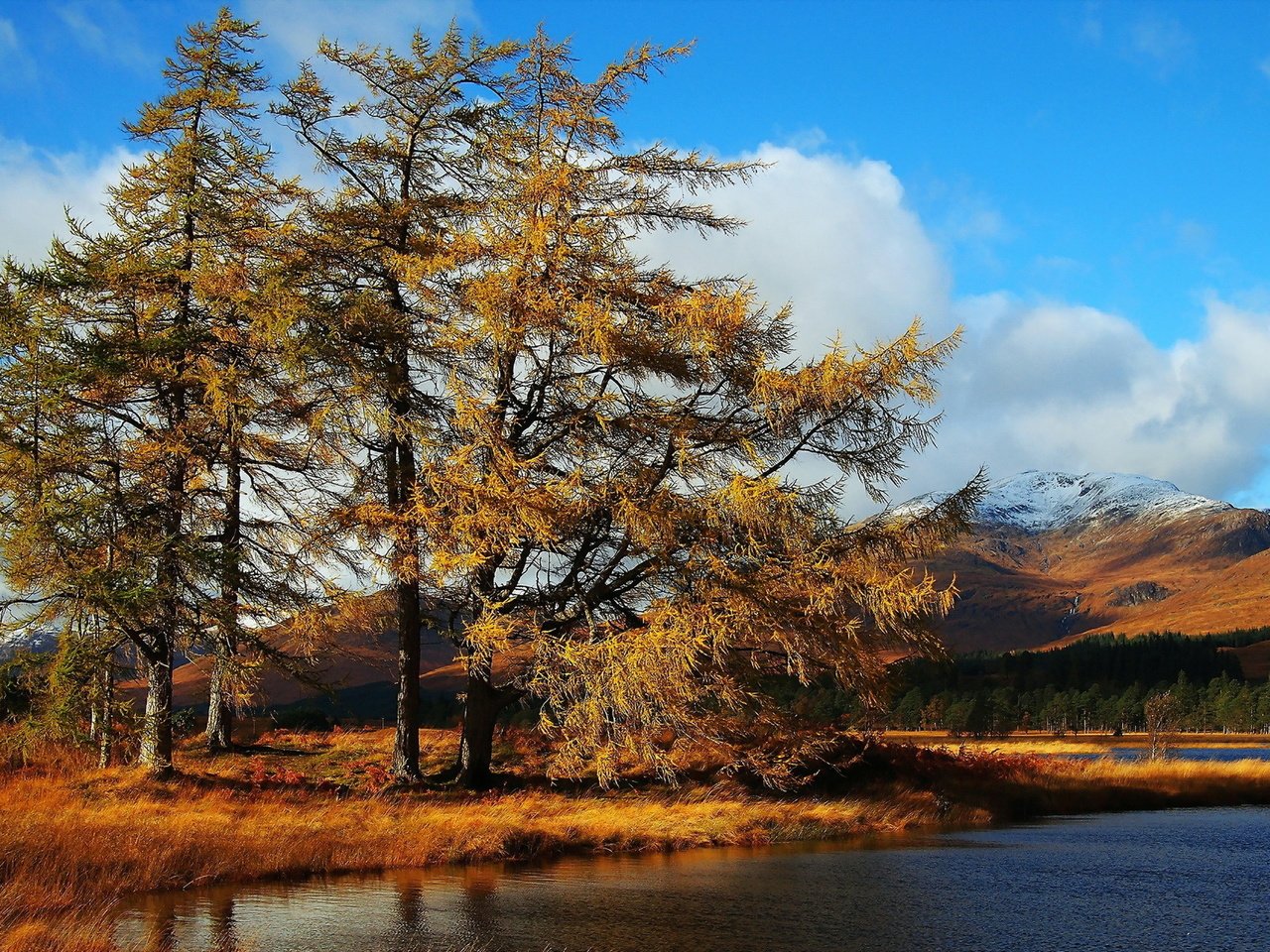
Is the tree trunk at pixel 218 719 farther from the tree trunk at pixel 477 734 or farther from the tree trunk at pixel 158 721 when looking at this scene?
the tree trunk at pixel 477 734

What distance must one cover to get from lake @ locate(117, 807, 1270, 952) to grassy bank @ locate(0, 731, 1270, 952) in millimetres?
739

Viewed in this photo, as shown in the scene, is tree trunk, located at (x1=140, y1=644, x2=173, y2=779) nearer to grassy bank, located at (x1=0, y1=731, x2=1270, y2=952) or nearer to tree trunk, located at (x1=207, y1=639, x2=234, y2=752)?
grassy bank, located at (x1=0, y1=731, x2=1270, y2=952)

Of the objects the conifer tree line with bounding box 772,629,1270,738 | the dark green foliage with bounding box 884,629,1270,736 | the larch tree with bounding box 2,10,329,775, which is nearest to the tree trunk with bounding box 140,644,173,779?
the larch tree with bounding box 2,10,329,775

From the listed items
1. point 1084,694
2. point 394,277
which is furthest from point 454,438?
point 1084,694

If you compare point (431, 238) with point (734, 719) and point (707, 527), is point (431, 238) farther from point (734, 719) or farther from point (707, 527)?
point (734, 719)

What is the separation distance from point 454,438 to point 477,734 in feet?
21.2

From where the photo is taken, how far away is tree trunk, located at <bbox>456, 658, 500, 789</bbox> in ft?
75.7

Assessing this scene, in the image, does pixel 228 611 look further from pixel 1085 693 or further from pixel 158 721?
pixel 1085 693

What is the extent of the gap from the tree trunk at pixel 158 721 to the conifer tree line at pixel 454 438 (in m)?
0.08

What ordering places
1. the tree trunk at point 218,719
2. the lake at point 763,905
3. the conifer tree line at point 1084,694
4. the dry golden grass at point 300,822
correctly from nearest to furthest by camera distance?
the lake at point 763,905 < the dry golden grass at point 300,822 < the tree trunk at point 218,719 < the conifer tree line at point 1084,694

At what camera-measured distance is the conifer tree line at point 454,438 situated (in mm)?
19688

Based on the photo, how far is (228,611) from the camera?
69.9 feet

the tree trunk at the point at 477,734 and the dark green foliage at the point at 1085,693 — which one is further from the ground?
the tree trunk at the point at 477,734

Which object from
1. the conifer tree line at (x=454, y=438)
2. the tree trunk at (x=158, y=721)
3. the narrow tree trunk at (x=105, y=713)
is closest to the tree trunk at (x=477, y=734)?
the conifer tree line at (x=454, y=438)
